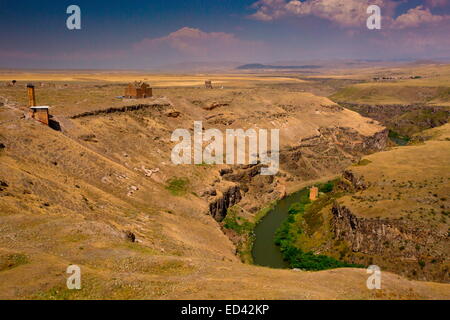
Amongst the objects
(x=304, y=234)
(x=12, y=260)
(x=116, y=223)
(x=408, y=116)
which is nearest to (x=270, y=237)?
(x=304, y=234)

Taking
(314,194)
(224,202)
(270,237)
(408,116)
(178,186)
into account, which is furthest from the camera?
(408,116)

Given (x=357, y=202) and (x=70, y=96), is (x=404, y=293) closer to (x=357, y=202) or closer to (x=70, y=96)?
(x=357, y=202)

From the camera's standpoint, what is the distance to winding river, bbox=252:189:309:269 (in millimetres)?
49812

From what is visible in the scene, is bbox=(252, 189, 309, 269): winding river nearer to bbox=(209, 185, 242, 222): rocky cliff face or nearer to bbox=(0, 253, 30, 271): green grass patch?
bbox=(209, 185, 242, 222): rocky cliff face

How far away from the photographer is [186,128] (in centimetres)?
7988

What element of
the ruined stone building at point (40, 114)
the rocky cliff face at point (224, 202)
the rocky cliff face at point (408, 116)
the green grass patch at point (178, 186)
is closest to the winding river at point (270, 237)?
the rocky cliff face at point (224, 202)

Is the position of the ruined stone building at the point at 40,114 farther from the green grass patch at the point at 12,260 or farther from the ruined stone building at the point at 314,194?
the ruined stone building at the point at 314,194

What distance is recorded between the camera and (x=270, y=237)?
57.3 meters

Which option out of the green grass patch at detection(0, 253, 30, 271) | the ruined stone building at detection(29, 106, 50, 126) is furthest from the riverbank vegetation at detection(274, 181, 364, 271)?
the ruined stone building at detection(29, 106, 50, 126)

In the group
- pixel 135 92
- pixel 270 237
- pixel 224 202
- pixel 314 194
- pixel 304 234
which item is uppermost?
pixel 135 92

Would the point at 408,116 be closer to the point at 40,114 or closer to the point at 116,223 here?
the point at 40,114

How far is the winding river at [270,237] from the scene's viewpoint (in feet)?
163
